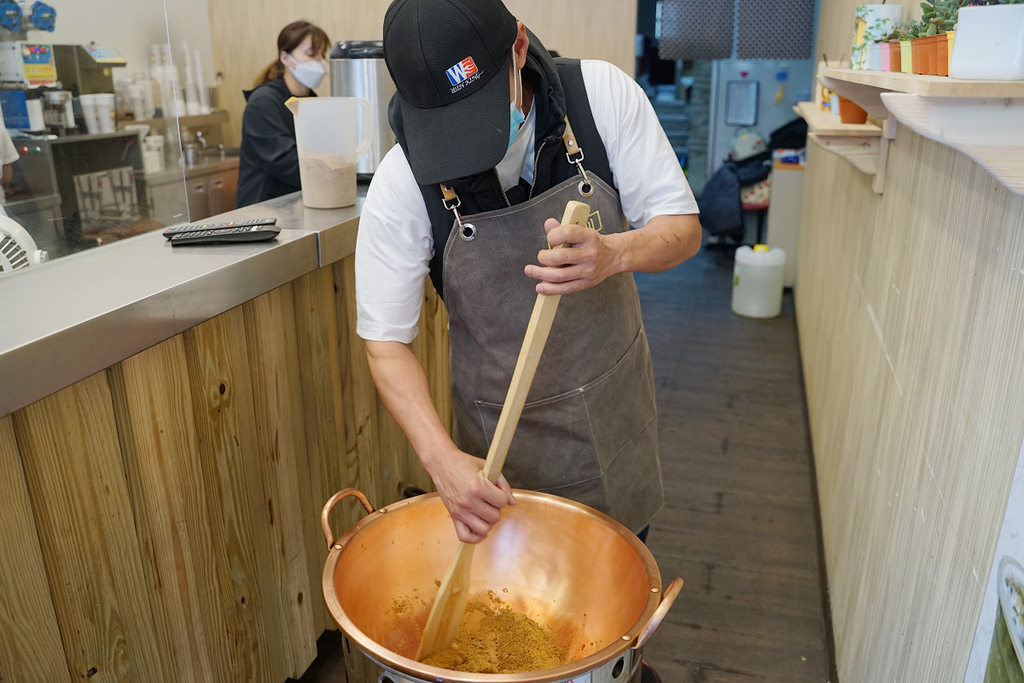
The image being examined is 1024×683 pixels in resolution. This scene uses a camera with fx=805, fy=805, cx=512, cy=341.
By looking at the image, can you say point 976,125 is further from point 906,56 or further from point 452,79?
point 452,79

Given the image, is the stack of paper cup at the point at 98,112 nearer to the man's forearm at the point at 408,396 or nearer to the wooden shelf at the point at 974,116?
the man's forearm at the point at 408,396

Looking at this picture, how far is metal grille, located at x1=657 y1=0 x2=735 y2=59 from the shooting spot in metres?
5.19

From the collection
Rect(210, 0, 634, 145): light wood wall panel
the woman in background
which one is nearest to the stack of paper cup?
the woman in background

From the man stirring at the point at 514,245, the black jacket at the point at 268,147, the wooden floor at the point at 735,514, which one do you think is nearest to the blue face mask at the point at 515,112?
the man stirring at the point at 514,245

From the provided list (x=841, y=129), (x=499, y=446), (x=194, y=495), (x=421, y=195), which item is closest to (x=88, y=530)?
(x=194, y=495)

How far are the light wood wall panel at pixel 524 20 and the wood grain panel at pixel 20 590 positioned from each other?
2.74 meters

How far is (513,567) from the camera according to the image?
1.40 metres

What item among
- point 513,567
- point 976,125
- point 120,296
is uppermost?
point 976,125

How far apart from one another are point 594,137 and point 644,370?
1.62 feet

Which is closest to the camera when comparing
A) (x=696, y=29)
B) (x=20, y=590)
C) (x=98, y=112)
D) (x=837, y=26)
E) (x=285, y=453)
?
(x=20, y=590)

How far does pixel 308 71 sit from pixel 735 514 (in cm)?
240

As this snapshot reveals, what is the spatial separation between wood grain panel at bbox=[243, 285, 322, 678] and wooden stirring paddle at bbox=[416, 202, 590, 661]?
0.53 m

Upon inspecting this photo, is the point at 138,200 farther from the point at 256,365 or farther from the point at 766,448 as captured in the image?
the point at 766,448

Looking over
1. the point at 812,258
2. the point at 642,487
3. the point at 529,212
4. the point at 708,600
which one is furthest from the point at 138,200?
the point at 812,258
